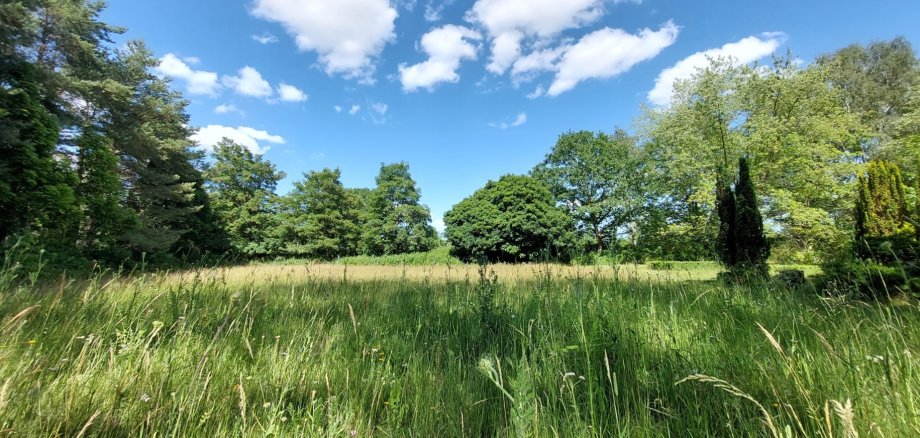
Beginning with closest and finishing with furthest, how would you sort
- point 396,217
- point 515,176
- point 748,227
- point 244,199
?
point 748,227 → point 515,176 → point 244,199 → point 396,217

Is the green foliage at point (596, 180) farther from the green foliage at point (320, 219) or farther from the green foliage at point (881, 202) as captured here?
the green foliage at point (320, 219)

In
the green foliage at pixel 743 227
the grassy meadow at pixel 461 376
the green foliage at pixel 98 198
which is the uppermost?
the green foliage at pixel 98 198

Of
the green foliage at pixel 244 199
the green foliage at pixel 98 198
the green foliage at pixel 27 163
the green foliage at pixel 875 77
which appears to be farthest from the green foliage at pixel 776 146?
the green foliage at pixel 244 199

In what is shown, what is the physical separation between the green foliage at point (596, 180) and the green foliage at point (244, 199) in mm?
27645

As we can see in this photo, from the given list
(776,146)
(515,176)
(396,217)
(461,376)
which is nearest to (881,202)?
(776,146)

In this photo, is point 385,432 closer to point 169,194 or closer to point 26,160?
point 26,160

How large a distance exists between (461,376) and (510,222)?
23.1 meters

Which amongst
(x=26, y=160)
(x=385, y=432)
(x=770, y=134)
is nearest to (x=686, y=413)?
(x=385, y=432)

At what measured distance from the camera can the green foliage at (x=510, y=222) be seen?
2497 centimetres

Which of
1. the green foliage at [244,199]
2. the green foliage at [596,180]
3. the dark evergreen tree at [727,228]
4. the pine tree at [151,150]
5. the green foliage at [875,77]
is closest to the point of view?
the dark evergreen tree at [727,228]

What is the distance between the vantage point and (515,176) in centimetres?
2744

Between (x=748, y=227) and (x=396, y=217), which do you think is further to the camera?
(x=396, y=217)

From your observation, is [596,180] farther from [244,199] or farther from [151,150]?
[244,199]

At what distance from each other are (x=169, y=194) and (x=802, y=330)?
25699 millimetres
